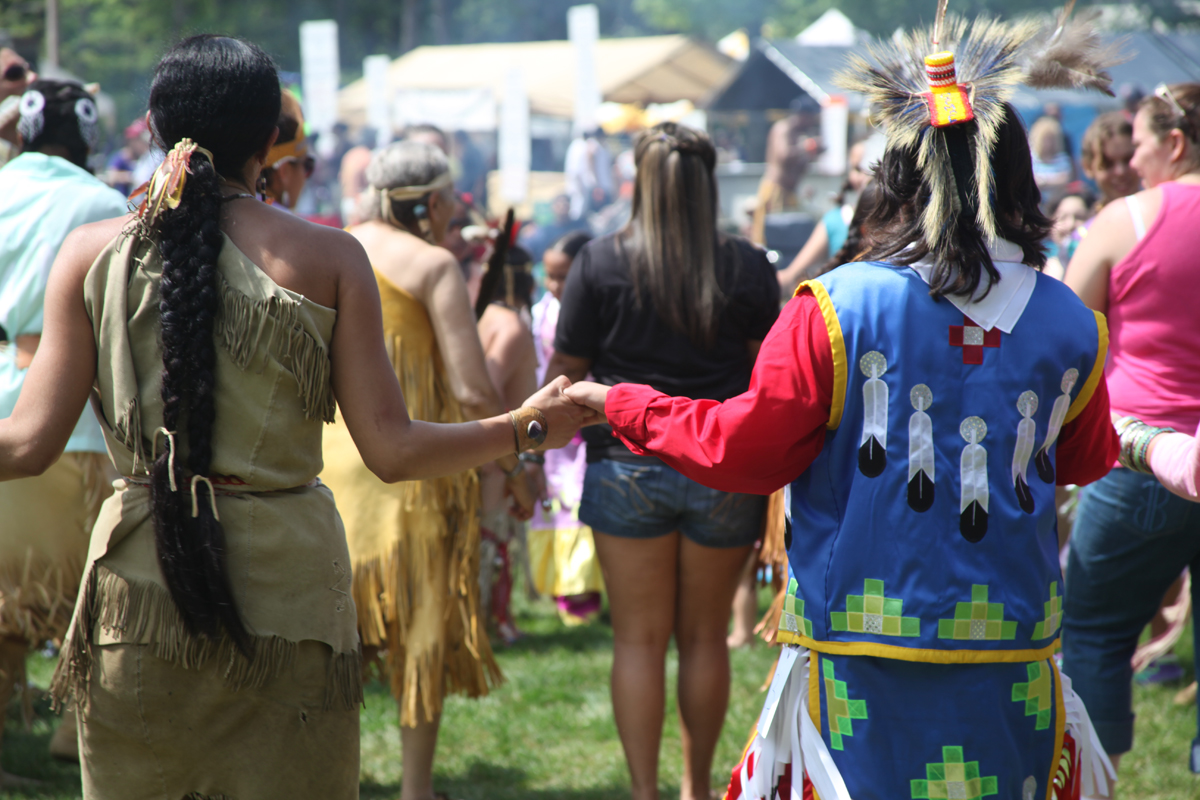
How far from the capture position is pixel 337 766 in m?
1.82

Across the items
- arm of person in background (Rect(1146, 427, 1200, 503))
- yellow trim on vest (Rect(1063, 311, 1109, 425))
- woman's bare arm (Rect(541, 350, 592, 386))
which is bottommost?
arm of person in background (Rect(1146, 427, 1200, 503))

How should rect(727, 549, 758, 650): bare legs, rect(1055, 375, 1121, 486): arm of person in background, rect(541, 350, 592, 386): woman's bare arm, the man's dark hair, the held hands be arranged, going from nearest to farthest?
the man's dark hair → rect(1055, 375, 1121, 486): arm of person in background → rect(541, 350, 592, 386): woman's bare arm → the held hands → rect(727, 549, 758, 650): bare legs

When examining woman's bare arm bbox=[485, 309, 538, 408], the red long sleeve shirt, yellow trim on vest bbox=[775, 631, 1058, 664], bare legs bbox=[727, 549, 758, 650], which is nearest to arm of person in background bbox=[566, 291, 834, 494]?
the red long sleeve shirt

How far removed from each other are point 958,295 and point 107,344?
4.54ft

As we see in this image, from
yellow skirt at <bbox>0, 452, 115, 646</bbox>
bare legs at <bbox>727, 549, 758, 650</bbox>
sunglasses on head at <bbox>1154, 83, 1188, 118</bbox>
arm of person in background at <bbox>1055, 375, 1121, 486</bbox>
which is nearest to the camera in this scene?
arm of person in background at <bbox>1055, 375, 1121, 486</bbox>

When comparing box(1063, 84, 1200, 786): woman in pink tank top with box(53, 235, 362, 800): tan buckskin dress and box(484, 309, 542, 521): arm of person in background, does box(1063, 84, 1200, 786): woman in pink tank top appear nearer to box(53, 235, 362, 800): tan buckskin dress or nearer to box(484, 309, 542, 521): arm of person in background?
box(53, 235, 362, 800): tan buckskin dress

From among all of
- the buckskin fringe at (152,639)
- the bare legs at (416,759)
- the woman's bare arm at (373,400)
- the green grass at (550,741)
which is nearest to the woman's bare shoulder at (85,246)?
the woman's bare arm at (373,400)

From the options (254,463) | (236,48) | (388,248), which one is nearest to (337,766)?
(254,463)

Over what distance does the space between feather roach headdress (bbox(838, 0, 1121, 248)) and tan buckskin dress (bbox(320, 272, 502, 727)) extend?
1.54 meters

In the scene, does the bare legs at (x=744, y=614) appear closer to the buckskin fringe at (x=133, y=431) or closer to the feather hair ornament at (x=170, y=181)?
the buckskin fringe at (x=133, y=431)

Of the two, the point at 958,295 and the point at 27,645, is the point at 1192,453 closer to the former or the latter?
the point at 958,295

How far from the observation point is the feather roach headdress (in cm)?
176

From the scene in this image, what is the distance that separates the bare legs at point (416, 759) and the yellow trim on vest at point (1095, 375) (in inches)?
85.5

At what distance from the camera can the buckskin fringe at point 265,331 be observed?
1.68 meters
